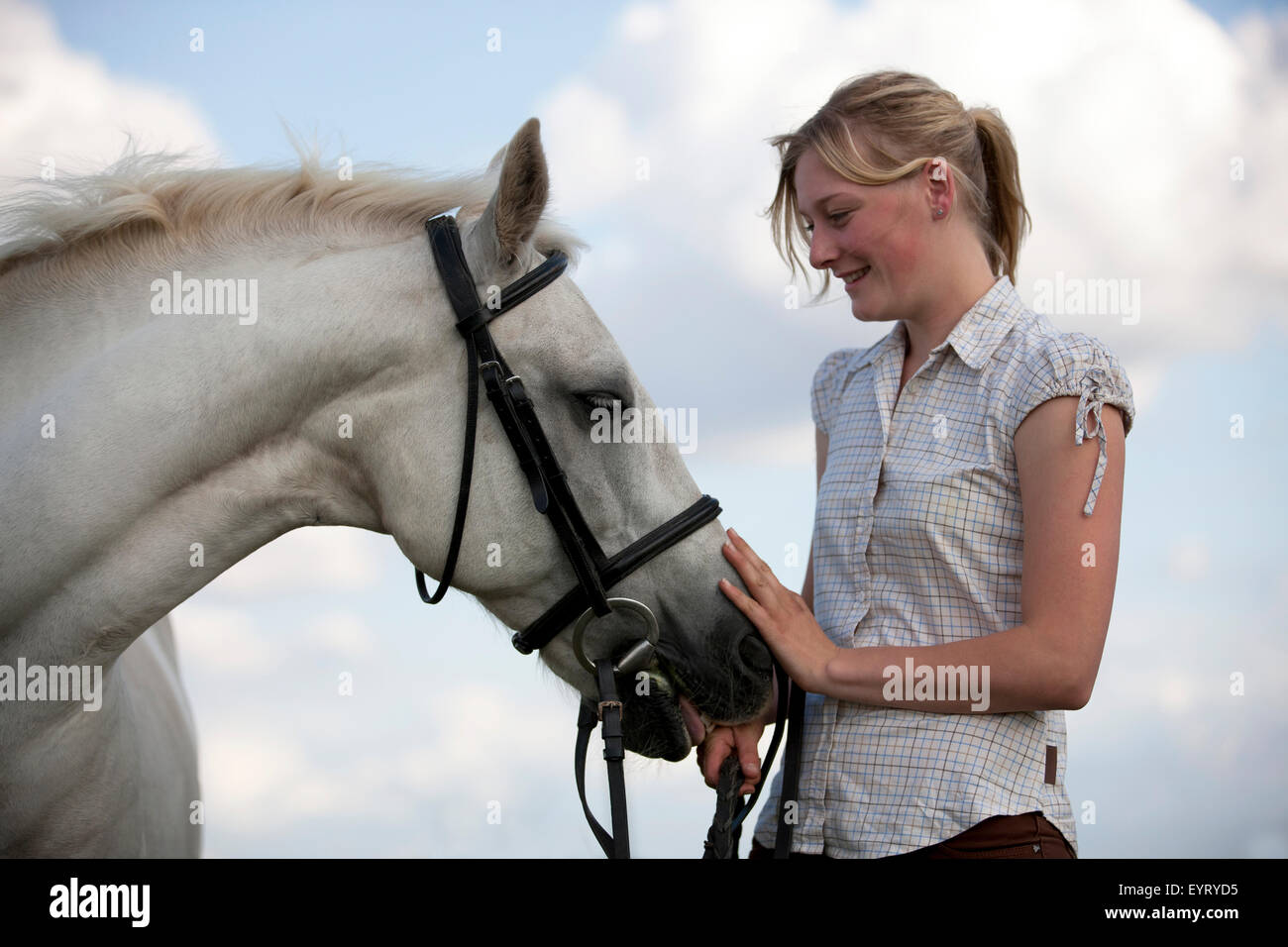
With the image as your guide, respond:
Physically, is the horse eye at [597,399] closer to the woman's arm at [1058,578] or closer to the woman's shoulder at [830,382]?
the woman's shoulder at [830,382]

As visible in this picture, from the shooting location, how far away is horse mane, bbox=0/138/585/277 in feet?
7.05

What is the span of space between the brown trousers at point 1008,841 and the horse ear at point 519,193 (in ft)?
5.08

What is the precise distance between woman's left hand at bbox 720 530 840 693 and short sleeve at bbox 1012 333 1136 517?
23.8 inches

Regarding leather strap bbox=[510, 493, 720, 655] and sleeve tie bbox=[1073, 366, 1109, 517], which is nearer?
sleeve tie bbox=[1073, 366, 1109, 517]

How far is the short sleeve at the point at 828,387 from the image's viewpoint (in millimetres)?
2555

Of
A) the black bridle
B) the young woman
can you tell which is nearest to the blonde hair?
the young woman

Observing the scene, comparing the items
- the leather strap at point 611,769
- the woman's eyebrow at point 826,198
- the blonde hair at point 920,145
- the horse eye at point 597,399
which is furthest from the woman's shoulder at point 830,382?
the leather strap at point 611,769

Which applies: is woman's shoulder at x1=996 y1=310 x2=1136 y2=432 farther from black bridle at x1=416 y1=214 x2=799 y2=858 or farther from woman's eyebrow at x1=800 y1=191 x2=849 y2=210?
black bridle at x1=416 y1=214 x2=799 y2=858

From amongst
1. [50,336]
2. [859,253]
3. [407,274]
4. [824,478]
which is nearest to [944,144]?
[859,253]

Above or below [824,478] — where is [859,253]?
above

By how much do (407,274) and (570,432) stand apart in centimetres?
51

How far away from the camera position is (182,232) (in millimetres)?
2176
